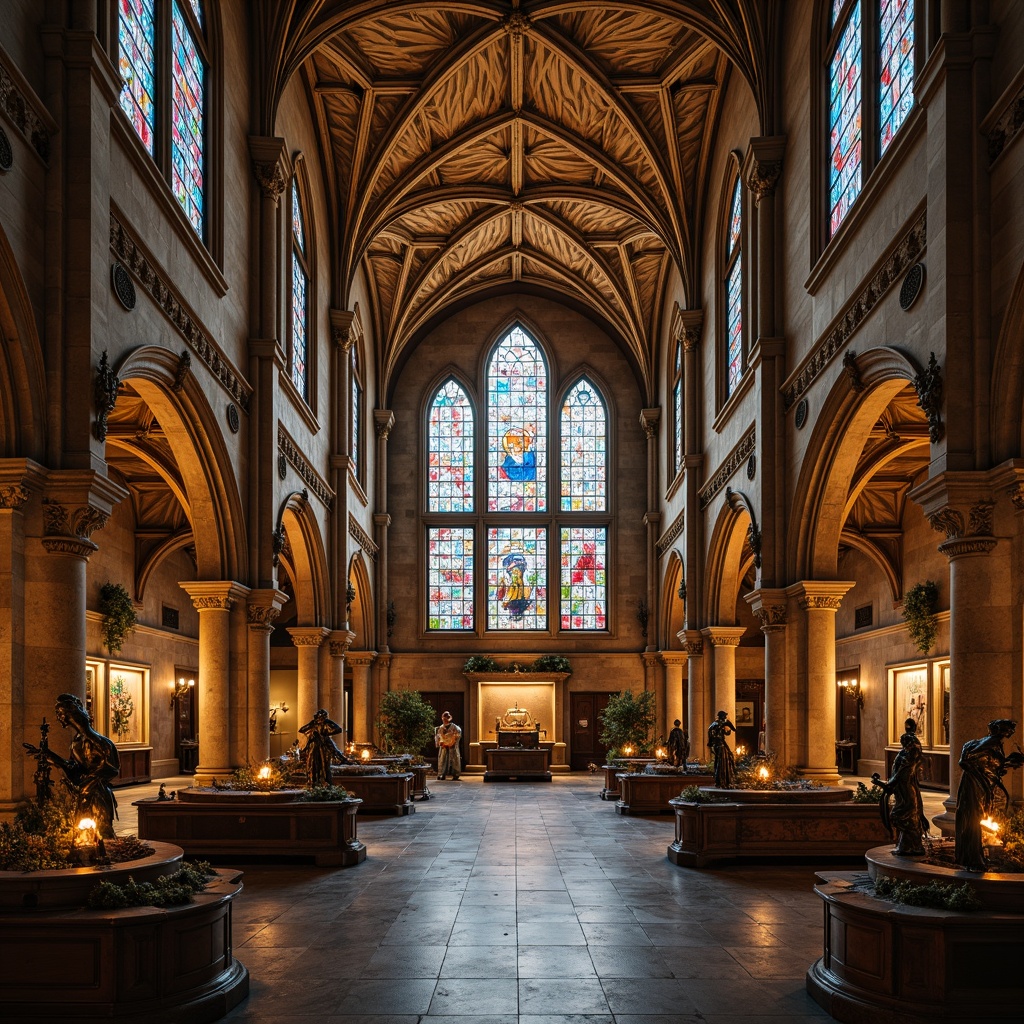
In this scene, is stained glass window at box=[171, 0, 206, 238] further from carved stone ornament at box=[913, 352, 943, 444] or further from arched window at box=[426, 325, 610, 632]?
arched window at box=[426, 325, 610, 632]

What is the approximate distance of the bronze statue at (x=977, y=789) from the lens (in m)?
7.54

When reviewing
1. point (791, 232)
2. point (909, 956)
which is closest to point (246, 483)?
point (791, 232)

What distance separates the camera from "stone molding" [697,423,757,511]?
67.1 feet

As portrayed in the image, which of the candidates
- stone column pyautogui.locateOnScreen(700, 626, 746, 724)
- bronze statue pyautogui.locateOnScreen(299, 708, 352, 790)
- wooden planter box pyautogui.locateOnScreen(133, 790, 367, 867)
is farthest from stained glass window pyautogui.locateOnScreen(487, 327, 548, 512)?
wooden planter box pyautogui.locateOnScreen(133, 790, 367, 867)

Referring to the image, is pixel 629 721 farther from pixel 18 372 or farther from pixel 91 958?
pixel 91 958

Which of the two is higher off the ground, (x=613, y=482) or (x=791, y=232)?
(x=791, y=232)

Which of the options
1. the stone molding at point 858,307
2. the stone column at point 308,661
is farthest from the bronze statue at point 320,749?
the stone column at point 308,661

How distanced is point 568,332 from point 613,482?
4923 mm

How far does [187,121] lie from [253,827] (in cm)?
962

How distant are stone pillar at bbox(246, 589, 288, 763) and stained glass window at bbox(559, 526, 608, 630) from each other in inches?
709

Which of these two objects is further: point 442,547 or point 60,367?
point 442,547

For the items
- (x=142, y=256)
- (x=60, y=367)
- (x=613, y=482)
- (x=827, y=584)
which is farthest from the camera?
(x=613, y=482)

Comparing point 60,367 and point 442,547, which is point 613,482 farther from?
point 60,367

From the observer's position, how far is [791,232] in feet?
61.7
